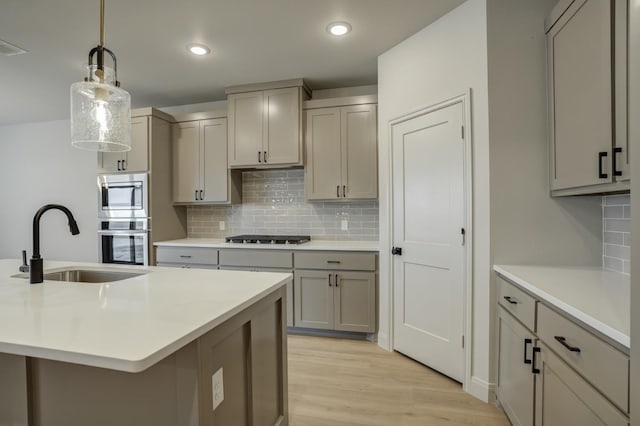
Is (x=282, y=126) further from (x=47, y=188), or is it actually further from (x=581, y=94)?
(x=47, y=188)

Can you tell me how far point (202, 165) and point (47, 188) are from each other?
113 inches

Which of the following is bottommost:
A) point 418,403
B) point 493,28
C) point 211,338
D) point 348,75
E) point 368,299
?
point 418,403

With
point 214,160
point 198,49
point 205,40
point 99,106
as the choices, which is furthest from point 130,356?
point 214,160

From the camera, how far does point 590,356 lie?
1108 mm

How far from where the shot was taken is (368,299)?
3068 millimetres

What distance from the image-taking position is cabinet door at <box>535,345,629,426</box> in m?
1.04

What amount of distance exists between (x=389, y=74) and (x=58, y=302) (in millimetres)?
2748

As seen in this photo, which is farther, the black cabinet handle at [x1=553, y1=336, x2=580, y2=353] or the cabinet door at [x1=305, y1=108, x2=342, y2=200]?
the cabinet door at [x1=305, y1=108, x2=342, y2=200]

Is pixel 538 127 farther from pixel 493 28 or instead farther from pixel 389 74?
pixel 389 74

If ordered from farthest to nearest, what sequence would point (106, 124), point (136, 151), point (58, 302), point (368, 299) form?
point (136, 151) → point (368, 299) → point (106, 124) → point (58, 302)

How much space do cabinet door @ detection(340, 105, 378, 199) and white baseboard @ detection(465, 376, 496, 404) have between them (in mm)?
1748

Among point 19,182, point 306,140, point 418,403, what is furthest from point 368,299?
point 19,182

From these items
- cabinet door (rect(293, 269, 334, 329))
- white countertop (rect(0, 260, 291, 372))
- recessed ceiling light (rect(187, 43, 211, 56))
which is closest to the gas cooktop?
cabinet door (rect(293, 269, 334, 329))

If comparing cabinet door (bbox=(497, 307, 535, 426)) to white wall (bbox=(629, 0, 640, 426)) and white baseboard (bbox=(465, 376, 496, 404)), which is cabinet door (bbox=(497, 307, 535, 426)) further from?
white wall (bbox=(629, 0, 640, 426))
